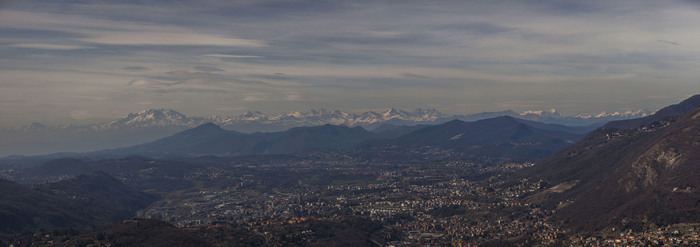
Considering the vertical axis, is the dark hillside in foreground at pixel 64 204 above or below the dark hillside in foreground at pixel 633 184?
below

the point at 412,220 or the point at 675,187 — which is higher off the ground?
the point at 675,187

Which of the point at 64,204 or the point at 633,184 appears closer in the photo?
the point at 633,184

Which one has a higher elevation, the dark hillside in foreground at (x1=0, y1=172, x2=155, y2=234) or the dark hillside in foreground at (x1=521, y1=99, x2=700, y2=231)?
the dark hillside in foreground at (x1=521, y1=99, x2=700, y2=231)

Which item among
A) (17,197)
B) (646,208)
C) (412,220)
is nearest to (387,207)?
(412,220)

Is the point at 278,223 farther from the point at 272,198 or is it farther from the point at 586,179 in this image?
the point at 586,179

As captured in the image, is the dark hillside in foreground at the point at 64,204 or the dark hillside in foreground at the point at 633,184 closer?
the dark hillside in foreground at the point at 633,184

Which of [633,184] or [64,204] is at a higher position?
[633,184]

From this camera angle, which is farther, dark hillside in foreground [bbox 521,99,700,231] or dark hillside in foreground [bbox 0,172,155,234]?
dark hillside in foreground [bbox 0,172,155,234]

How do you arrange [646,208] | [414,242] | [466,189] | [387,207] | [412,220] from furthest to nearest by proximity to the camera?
[466,189] → [387,207] → [412,220] → [414,242] → [646,208]
